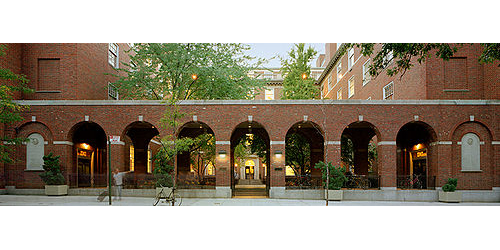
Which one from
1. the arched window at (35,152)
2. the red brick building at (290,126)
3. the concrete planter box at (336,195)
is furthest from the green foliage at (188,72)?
the concrete planter box at (336,195)

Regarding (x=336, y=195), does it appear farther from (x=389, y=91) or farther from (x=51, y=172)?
(x=51, y=172)

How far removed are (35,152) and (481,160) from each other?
27.6 meters

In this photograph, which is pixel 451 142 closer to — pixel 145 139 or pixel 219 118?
pixel 219 118

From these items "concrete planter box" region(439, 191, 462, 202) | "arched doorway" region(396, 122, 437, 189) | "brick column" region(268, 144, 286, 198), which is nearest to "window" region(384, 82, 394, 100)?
"arched doorway" region(396, 122, 437, 189)

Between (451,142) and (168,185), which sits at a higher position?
(451,142)

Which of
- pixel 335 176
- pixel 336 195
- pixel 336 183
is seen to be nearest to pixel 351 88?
pixel 335 176

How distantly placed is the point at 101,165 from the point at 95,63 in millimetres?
8261

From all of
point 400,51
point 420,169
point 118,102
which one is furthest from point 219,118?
point 420,169

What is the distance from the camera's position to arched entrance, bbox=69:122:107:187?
906 inches

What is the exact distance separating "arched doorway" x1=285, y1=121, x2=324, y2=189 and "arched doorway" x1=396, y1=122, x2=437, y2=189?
5.77 meters

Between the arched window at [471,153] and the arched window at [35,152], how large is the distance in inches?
1028

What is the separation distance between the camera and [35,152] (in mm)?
22375

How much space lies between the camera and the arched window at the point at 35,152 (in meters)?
22.3

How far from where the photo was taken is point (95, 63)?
92.7 ft
